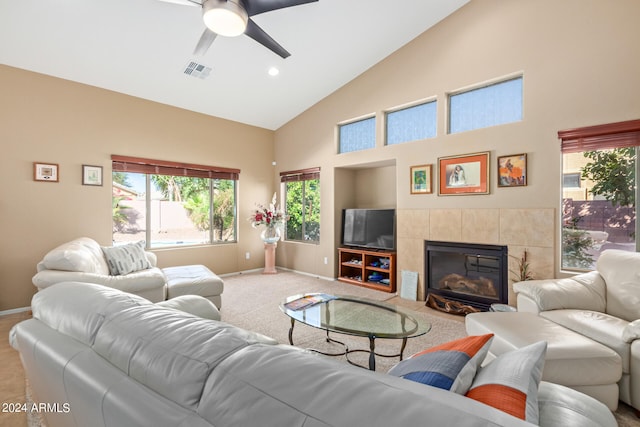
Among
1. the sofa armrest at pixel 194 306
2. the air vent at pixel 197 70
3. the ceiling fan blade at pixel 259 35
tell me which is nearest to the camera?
the sofa armrest at pixel 194 306

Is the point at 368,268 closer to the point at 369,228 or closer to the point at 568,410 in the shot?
the point at 369,228

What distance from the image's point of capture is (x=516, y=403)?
0.67 m

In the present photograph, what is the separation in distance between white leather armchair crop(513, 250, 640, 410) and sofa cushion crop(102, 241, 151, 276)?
405 centimetres

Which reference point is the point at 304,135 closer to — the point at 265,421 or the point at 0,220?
the point at 0,220

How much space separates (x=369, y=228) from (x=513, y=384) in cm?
429

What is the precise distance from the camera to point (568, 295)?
245 centimetres

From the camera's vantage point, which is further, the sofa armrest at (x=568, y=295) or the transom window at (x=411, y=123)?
the transom window at (x=411, y=123)

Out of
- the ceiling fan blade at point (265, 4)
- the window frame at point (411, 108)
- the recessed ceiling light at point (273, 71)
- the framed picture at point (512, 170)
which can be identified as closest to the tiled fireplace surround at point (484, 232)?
the framed picture at point (512, 170)

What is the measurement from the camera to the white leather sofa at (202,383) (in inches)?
20.4

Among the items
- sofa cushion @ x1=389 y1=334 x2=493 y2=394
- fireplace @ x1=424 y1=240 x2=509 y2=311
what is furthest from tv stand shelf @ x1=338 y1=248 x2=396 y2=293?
sofa cushion @ x1=389 y1=334 x2=493 y2=394

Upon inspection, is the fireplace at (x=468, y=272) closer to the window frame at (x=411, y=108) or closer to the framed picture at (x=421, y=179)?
the framed picture at (x=421, y=179)

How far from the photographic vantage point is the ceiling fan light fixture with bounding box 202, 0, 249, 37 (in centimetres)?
246

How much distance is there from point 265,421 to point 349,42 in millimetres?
4560

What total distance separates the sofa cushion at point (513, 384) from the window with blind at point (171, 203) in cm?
518
